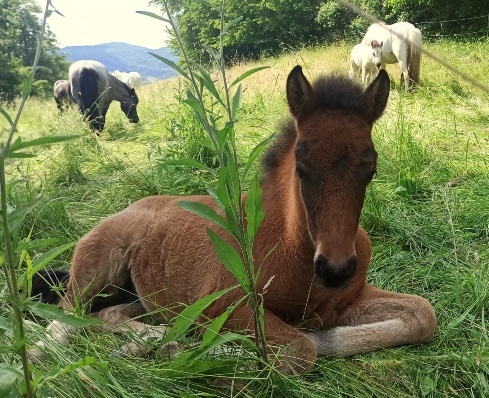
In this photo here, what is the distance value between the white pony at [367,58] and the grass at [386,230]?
291 cm

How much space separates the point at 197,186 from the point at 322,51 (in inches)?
468

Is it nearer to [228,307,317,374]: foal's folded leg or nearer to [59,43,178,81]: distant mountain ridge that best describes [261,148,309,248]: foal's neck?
[228,307,317,374]: foal's folded leg

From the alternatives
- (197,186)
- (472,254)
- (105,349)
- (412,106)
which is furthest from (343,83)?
(412,106)

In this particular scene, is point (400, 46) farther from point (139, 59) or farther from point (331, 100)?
point (139, 59)

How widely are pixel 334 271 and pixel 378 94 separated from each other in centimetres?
115

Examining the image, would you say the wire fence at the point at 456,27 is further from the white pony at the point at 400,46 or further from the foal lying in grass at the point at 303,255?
the foal lying in grass at the point at 303,255

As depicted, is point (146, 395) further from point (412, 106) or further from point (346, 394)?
point (412, 106)

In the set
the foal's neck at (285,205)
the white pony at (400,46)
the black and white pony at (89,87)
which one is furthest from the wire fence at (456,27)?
the foal's neck at (285,205)

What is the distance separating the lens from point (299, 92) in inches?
106

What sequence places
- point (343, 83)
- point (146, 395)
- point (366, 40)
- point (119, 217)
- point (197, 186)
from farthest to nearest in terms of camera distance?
1. point (366, 40)
2. point (197, 186)
3. point (119, 217)
4. point (343, 83)
5. point (146, 395)

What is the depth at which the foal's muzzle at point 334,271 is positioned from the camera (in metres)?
2.09

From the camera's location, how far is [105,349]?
2.33 meters

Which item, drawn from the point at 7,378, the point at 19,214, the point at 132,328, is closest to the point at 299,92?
the point at 132,328

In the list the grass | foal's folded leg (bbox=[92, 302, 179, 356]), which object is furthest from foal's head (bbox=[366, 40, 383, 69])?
foal's folded leg (bbox=[92, 302, 179, 356])
